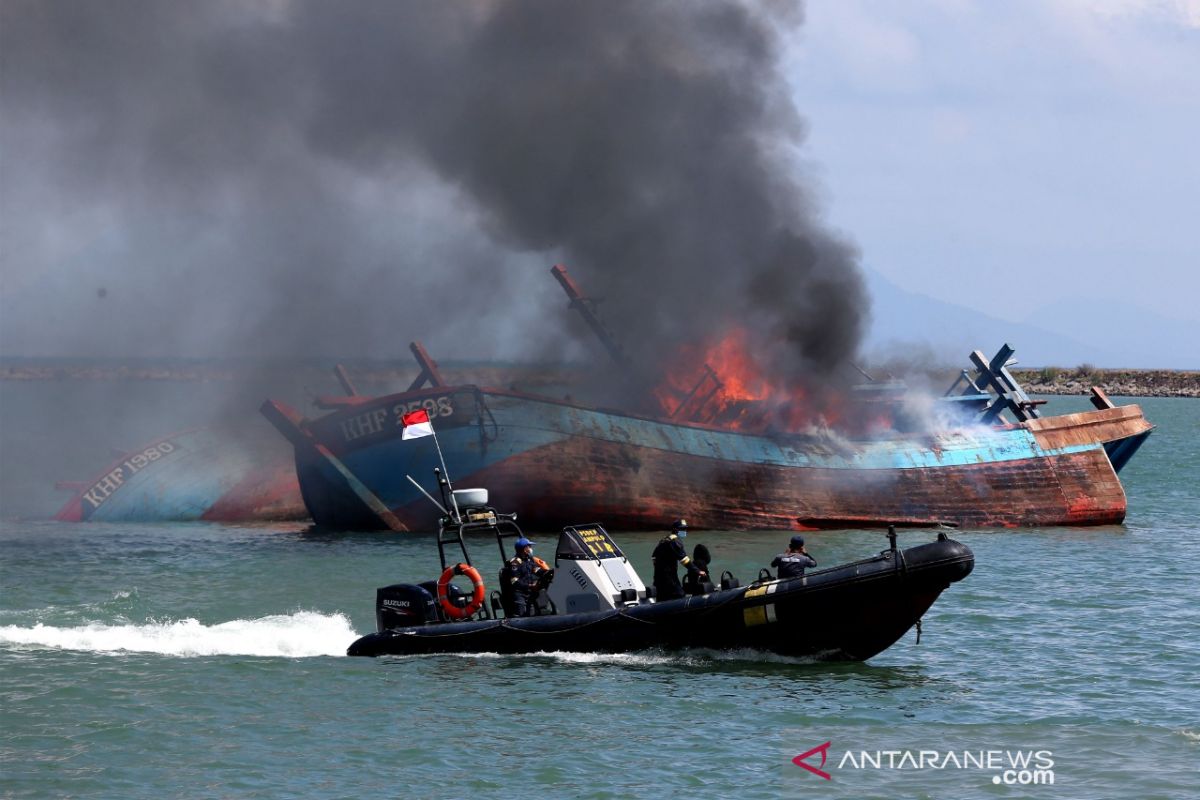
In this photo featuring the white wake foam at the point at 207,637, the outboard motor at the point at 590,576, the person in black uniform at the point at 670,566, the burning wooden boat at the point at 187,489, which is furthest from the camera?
the burning wooden boat at the point at 187,489

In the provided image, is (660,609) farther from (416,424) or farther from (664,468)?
(664,468)

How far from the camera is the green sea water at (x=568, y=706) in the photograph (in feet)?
54.8

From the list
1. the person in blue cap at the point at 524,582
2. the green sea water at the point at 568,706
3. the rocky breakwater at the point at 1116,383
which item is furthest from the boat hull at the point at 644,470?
the rocky breakwater at the point at 1116,383

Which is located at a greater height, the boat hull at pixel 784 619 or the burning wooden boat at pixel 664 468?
the burning wooden boat at pixel 664 468

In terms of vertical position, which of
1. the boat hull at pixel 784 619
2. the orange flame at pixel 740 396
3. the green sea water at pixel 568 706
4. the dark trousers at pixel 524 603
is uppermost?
the orange flame at pixel 740 396

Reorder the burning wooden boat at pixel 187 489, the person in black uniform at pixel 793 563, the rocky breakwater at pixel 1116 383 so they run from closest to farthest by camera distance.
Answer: the person in black uniform at pixel 793 563, the burning wooden boat at pixel 187 489, the rocky breakwater at pixel 1116 383

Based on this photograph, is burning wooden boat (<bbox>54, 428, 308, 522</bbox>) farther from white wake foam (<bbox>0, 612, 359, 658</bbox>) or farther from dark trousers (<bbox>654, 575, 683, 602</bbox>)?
dark trousers (<bbox>654, 575, 683, 602</bbox>)

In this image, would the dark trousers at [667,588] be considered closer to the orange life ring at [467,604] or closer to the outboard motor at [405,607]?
the orange life ring at [467,604]

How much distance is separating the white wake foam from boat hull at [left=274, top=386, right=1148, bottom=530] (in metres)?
13.0

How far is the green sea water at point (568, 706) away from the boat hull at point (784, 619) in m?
0.34

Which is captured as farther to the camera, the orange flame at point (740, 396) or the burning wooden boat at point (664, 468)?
the orange flame at point (740, 396)

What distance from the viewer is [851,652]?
21531 millimetres

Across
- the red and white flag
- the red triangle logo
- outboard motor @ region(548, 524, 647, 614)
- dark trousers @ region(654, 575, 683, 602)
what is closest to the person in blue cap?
outboard motor @ region(548, 524, 647, 614)
